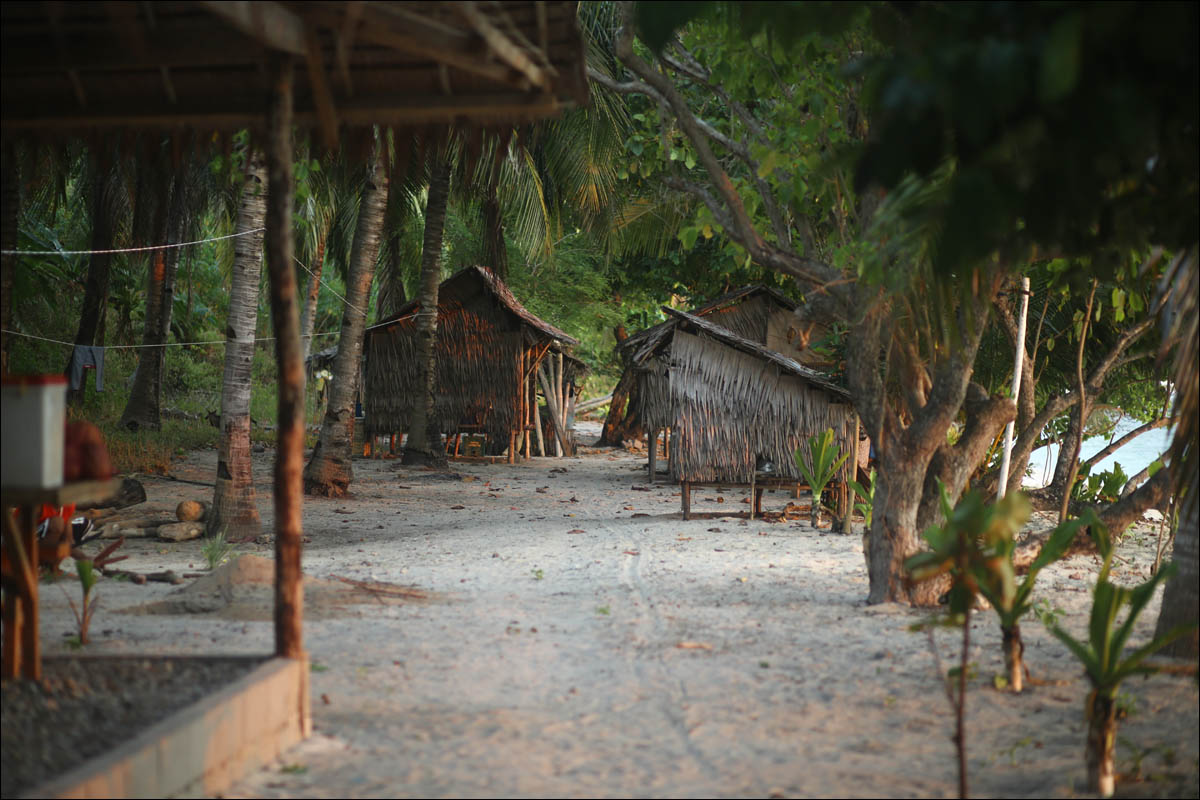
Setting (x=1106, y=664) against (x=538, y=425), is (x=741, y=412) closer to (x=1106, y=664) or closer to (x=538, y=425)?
(x=1106, y=664)

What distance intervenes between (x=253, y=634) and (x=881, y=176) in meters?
4.87

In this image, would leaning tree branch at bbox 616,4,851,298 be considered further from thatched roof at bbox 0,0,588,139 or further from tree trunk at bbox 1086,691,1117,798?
tree trunk at bbox 1086,691,1117,798

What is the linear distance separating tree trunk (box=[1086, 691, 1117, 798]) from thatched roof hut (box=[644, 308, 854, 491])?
26.5 feet

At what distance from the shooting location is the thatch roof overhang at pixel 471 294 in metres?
19.7

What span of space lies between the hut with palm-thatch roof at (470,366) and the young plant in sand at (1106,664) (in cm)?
1657

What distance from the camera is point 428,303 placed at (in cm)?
1694

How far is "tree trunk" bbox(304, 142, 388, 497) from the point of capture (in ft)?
42.1

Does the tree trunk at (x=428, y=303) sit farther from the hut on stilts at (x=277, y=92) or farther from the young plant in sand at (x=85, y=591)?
the young plant in sand at (x=85, y=591)

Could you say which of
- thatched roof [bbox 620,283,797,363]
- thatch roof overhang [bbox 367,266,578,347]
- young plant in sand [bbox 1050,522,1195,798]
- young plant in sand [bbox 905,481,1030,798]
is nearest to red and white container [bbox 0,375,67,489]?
young plant in sand [bbox 905,481,1030,798]

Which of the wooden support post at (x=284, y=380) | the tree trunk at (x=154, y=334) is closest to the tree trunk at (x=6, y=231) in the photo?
the wooden support post at (x=284, y=380)

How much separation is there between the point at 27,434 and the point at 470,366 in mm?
17055

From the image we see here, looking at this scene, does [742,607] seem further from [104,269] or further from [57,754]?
[104,269]

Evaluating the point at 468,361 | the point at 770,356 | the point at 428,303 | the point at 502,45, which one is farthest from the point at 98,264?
the point at 502,45

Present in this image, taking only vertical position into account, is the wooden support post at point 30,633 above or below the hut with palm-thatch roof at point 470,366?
below
